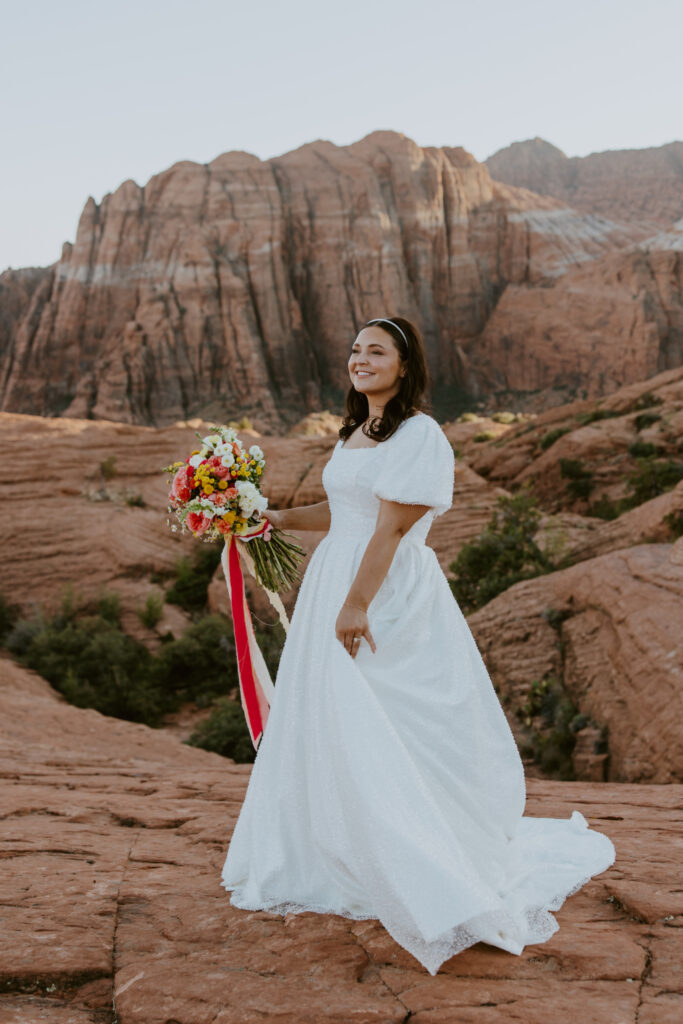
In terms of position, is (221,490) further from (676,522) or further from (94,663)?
(94,663)

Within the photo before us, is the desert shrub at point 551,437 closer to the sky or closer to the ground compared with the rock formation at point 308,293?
closer to the ground

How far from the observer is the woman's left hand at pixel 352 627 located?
2.84m

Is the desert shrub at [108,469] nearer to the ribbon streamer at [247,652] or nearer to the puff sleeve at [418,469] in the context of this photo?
the ribbon streamer at [247,652]

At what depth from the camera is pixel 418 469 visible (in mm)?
2906

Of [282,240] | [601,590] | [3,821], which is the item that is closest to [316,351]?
Result: [282,240]

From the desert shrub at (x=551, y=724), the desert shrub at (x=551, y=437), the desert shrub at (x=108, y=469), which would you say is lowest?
the desert shrub at (x=551, y=724)

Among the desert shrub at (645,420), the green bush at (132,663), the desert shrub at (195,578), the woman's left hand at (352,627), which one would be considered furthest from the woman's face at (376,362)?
the desert shrub at (645,420)

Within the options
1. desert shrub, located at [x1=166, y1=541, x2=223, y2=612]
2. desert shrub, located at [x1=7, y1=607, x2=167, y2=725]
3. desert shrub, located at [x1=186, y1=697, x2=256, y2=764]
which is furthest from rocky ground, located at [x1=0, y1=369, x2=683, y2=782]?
desert shrub, located at [x1=186, y1=697, x2=256, y2=764]

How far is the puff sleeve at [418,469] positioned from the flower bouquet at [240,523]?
0.83 m

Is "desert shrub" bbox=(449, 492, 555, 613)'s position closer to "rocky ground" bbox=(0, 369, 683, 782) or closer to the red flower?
"rocky ground" bbox=(0, 369, 683, 782)

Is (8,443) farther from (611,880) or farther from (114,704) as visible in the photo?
(611,880)

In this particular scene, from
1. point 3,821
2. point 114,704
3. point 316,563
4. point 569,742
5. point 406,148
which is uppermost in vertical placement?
point 406,148

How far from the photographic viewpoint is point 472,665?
311 cm

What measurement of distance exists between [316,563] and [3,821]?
2593mm
